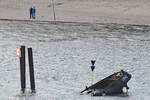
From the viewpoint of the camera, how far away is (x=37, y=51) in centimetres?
4762

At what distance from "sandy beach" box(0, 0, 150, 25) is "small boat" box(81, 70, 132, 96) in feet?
110

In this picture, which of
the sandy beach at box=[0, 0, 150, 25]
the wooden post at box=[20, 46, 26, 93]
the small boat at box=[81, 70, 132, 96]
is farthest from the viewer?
the sandy beach at box=[0, 0, 150, 25]

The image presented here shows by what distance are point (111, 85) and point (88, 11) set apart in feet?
133

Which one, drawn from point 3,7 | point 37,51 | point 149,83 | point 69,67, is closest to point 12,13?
point 3,7

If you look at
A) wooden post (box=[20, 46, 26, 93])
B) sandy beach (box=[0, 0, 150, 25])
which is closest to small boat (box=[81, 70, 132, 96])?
wooden post (box=[20, 46, 26, 93])

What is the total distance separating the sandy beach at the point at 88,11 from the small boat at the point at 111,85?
110 feet

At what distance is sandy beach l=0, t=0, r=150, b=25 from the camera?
219 ft

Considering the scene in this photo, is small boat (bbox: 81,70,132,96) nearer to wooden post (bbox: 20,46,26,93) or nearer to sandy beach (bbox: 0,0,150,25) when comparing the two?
wooden post (bbox: 20,46,26,93)

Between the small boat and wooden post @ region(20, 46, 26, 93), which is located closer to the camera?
the small boat

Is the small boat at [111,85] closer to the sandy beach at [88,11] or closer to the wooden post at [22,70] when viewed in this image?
the wooden post at [22,70]

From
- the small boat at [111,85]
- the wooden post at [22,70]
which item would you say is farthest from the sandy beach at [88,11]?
the wooden post at [22,70]

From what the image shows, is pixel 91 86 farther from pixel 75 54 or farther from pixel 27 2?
pixel 27 2

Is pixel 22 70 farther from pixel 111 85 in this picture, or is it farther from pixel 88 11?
pixel 88 11

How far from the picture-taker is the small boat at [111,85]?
31.0 meters
